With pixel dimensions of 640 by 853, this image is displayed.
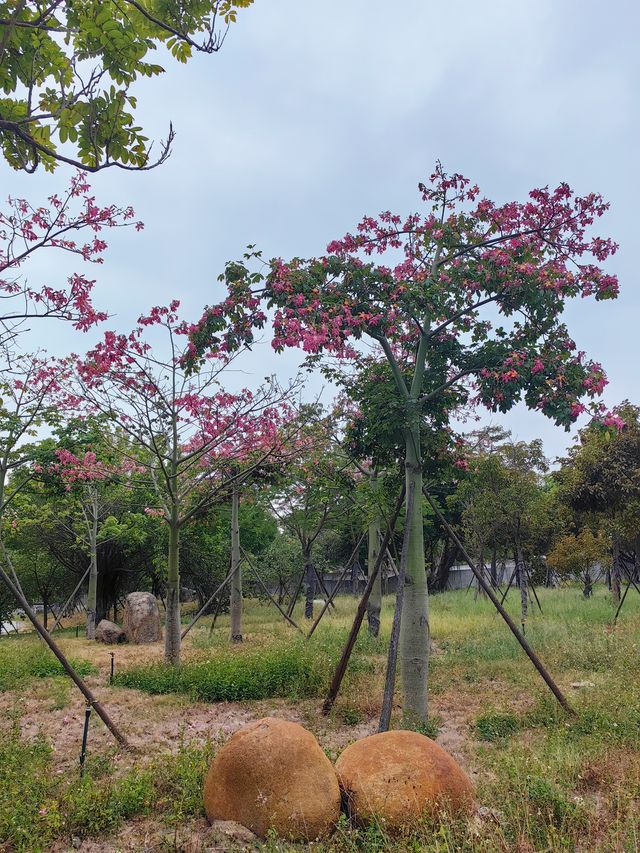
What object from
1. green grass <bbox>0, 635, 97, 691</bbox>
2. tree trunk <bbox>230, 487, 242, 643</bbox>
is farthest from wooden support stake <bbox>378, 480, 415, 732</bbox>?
tree trunk <bbox>230, 487, 242, 643</bbox>

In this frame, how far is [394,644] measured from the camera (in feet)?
22.6

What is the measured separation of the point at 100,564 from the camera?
25.7m

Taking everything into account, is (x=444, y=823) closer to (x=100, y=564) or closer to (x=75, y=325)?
(x=75, y=325)

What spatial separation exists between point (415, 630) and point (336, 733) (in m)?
1.61

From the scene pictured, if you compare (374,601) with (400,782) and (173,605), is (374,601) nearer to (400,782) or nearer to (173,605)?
(173,605)

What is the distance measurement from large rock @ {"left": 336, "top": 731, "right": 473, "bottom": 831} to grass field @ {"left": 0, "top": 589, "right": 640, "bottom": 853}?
6.2 inches

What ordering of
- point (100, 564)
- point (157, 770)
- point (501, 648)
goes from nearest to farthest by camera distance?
point (157, 770), point (501, 648), point (100, 564)

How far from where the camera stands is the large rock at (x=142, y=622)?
17109 mm

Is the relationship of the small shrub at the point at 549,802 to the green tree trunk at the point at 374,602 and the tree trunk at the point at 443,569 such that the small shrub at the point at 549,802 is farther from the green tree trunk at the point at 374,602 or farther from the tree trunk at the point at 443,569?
the tree trunk at the point at 443,569

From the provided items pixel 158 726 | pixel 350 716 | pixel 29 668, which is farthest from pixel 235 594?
pixel 350 716

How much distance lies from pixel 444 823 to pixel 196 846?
178 centimetres

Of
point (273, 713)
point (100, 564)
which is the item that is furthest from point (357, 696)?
point (100, 564)

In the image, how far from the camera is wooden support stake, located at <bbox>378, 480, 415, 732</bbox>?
6539mm

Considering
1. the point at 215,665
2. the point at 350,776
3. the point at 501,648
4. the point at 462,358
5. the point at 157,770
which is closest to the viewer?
the point at 350,776
